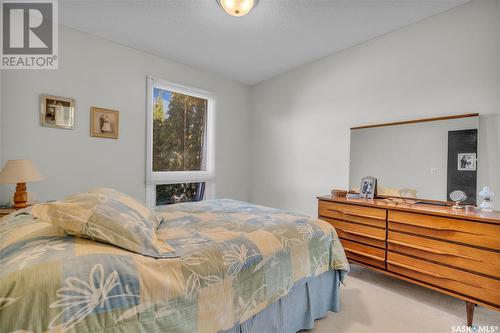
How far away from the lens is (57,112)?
2539 millimetres

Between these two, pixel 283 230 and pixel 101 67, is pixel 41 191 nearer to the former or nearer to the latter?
pixel 101 67

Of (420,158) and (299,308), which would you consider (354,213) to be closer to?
(420,158)

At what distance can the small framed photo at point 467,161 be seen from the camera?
6.88ft

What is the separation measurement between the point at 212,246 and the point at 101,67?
2.76m

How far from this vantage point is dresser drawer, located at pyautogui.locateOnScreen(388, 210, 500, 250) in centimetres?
163

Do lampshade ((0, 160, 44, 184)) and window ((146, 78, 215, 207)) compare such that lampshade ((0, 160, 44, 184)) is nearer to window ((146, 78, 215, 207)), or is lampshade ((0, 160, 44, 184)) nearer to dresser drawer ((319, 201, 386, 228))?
window ((146, 78, 215, 207))

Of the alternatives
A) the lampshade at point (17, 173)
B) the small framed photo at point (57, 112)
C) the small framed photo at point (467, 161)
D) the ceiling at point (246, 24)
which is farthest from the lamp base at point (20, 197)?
the small framed photo at point (467, 161)

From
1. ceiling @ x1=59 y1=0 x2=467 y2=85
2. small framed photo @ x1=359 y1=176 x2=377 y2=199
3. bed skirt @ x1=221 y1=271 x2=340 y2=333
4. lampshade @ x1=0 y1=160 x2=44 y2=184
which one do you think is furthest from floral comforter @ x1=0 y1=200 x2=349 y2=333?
ceiling @ x1=59 y1=0 x2=467 y2=85

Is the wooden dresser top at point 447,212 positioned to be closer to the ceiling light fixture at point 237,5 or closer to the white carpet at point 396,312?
the white carpet at point 396,312

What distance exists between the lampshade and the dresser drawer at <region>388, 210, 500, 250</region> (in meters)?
3.24

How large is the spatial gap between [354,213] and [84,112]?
3.18 metres

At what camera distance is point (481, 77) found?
2.10 meters

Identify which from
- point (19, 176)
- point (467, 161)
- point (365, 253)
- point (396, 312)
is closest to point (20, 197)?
point (19, 176)

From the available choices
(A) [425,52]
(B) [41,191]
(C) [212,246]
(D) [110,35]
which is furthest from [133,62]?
(A) [425,52]
